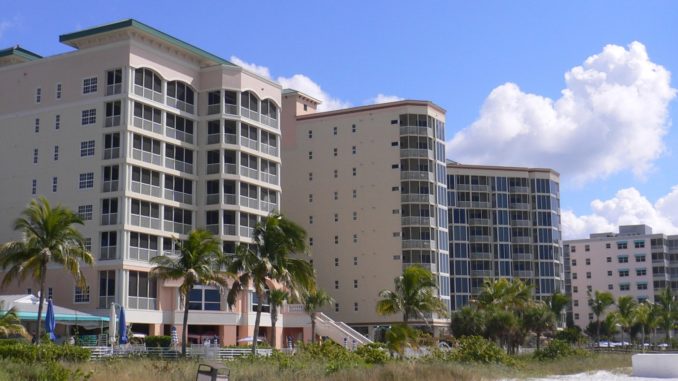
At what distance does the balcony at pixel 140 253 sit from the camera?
68812mm

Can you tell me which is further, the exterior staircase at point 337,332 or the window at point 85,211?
the exterior staircase at point 337,332

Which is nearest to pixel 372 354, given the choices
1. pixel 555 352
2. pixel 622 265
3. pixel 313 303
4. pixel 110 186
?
pixel 555 352

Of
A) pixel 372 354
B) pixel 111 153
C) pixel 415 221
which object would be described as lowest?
pixel 372 354

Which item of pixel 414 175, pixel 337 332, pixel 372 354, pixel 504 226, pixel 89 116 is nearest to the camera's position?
pixel 372 354

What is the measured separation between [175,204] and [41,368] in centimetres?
4215

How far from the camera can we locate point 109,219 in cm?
6906

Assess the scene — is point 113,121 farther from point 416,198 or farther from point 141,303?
point 416,198

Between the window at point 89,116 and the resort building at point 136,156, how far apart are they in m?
0.12

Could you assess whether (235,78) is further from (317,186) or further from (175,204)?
(317,186)

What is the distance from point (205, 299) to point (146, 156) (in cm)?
1276

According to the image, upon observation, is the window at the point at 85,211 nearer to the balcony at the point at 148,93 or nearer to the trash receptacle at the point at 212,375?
the balcony at the point at 148,93

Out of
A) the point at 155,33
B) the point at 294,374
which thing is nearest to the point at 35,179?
the point at 155,33

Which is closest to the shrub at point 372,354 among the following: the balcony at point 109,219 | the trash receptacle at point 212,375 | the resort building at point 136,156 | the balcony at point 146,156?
the trash receptacle at point 212,375

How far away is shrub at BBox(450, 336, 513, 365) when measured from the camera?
50.7 m
